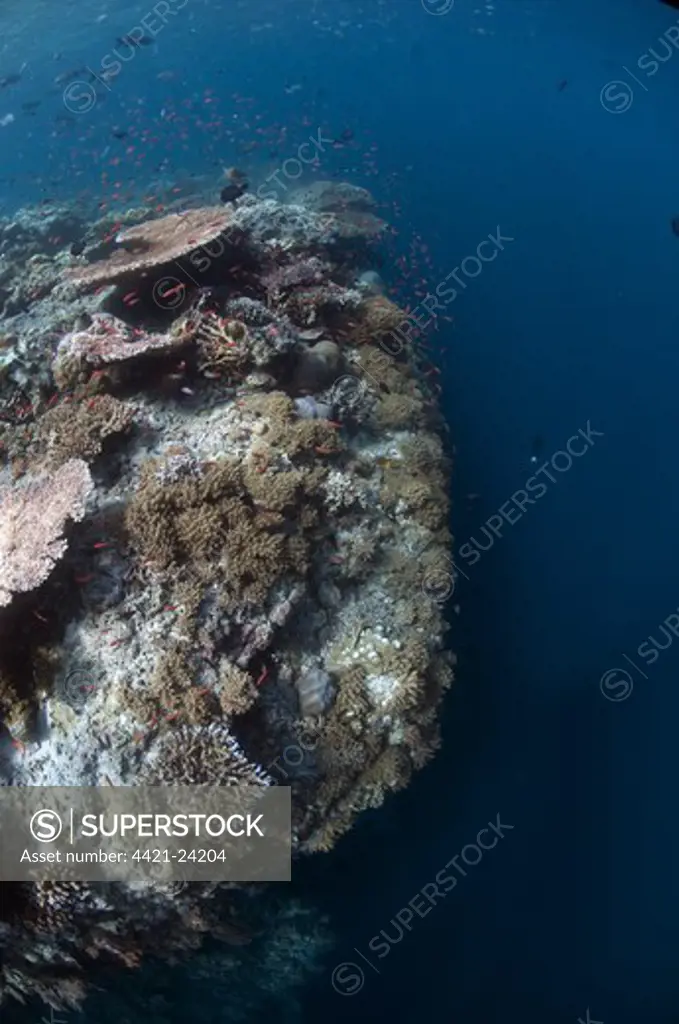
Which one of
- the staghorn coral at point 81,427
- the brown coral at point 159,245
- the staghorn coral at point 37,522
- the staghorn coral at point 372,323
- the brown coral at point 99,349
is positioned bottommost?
the staghorn coral at point 372,323

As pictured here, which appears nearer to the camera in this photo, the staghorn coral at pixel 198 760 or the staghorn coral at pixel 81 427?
the staghorn coral at pixel 198 760

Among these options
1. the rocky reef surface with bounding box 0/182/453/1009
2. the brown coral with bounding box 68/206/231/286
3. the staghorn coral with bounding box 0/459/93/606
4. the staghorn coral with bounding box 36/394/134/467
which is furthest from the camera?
the brown coral with bounding box 68/206/231/286

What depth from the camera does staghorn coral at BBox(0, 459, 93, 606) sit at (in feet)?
17.9

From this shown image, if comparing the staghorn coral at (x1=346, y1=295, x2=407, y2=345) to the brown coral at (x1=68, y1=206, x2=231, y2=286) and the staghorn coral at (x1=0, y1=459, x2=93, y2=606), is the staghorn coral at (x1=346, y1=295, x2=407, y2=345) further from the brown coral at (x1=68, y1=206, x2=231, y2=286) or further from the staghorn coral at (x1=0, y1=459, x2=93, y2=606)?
the staghorn coral at (x1=0, y1=459, x2=93, y2=606)

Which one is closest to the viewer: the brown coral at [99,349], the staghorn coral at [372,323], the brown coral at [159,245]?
the brown coral at [99,349]

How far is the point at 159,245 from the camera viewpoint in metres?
9.05

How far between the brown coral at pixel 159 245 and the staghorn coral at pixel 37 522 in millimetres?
3363

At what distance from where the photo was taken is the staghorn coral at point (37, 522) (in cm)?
546

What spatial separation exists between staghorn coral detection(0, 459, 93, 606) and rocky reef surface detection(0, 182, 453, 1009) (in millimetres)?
21

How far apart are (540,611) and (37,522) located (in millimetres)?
9317

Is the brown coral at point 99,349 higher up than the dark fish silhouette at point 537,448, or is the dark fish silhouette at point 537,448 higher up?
the brown coral at point 99,349

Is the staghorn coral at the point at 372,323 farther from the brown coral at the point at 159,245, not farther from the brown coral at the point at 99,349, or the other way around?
the brown coral at the point at 99,349

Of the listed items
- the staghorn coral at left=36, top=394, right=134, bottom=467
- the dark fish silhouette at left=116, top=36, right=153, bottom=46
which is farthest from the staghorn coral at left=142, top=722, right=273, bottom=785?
the dark fish silhouette at left=116, top=36, right=153, bottom=46

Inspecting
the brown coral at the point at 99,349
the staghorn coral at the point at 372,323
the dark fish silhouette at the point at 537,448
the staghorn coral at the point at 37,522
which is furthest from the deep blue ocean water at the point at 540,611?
the brown coral at the point at 99,349
